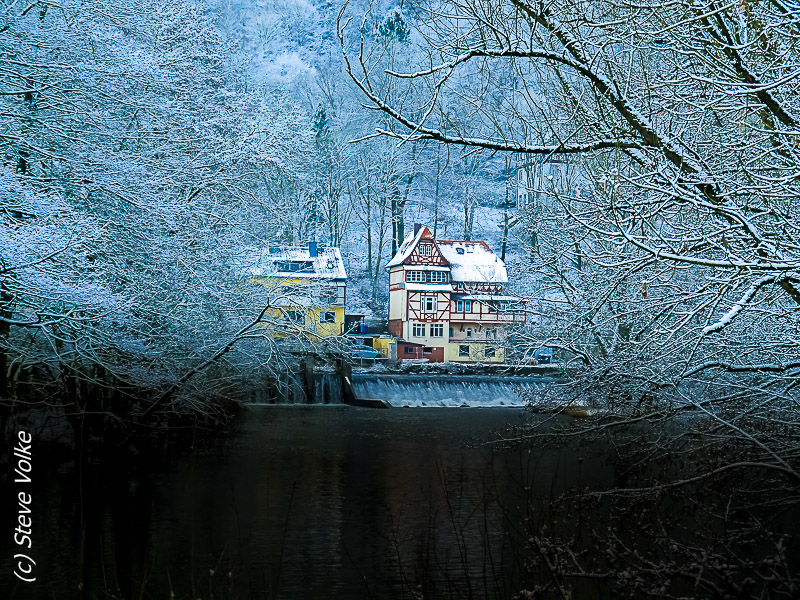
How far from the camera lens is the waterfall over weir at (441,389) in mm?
29347

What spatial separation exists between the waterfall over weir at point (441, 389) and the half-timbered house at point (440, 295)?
7.91 metres

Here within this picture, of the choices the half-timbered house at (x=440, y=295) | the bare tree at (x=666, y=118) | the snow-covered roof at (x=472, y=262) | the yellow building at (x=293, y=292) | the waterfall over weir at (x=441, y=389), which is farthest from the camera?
the snow-covered roof at (x=472, y=262)

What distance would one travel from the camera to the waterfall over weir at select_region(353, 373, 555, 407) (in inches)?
1155

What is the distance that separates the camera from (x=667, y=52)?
216 inches

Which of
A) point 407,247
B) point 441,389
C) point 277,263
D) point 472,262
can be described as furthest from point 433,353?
point 277,263

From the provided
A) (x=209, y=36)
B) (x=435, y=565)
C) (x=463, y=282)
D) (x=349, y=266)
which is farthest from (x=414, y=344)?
(x=435, y=565)

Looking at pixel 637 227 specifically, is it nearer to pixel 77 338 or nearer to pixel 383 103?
pixel 383 103

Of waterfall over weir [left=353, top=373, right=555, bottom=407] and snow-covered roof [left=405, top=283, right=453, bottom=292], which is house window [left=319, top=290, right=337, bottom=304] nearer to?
waterfall over weir [left=353, top=373, right=555, bottom=407]

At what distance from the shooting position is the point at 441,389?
30.2 meters

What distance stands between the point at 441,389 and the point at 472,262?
44.9 ft

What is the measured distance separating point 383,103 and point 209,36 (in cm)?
1608

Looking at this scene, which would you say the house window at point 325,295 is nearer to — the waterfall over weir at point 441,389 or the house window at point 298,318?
the house window at point 298,318

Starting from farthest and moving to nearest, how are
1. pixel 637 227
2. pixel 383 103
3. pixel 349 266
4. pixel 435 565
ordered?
pixel 349 266 → pixel 435 565 → pixel 637 227 → pixel 383 103

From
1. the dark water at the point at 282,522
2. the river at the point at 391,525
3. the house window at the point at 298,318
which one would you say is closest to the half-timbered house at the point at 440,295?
the house window at the point at 298,318
